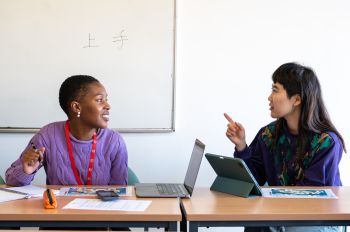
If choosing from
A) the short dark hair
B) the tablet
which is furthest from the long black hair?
the short dark hair

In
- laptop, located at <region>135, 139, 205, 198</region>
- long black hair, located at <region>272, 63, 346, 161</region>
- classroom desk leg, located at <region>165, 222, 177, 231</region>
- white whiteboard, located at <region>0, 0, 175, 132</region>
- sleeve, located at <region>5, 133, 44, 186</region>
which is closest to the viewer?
classroom desk leg, located at <region>165, 222, 177, 231</region>

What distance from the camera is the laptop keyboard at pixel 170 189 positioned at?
202 centimetres

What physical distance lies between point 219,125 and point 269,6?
3.06ft

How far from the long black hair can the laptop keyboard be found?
63cm

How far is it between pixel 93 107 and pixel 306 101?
113 centimetres

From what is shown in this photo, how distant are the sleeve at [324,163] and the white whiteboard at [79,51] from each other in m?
1.25

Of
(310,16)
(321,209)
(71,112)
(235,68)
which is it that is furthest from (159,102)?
(321,209)

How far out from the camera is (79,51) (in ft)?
10.0

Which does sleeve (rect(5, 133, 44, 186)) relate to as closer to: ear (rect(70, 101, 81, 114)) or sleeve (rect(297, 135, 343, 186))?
ear (rect(70, 101, 81, 114))

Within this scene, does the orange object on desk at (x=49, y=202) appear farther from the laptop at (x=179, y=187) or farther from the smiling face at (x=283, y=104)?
the smiling face at (x=283, y=104)

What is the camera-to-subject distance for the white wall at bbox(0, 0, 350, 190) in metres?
3.12

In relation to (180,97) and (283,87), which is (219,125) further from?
(283,87)

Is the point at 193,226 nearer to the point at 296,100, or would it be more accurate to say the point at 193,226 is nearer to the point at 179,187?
the point at 179,187

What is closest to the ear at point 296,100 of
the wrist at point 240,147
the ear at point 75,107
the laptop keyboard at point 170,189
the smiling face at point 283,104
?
the smiling face at point 283,104
